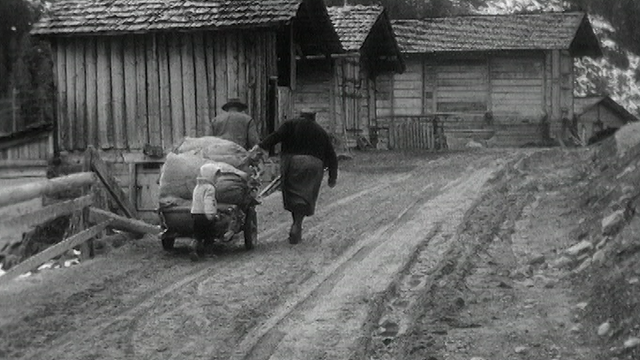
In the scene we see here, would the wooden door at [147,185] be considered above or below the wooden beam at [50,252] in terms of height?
below

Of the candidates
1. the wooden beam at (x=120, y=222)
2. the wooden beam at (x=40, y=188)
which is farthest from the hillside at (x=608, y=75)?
the wooden beam at (x=40, y=188)

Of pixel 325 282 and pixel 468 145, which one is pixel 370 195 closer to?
pixel 325 282

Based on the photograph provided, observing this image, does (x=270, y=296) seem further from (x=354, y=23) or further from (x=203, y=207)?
(x=354, y=23)

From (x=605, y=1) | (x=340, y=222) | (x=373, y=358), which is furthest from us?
(x=605, y=1)

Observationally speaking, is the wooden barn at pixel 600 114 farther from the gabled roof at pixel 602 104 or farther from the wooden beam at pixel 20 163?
Result: the wooden beam at pixel 20 163

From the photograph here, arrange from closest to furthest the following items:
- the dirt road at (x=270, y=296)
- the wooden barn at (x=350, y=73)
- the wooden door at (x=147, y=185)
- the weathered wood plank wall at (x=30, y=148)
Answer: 1. the dirt road at (x=270, y=296)
2. the wooden door at (x=147, y=185)
3. the weathered wood plank wall at (x=30, y=148)
4. the wooden barn at (x=350, y=73)

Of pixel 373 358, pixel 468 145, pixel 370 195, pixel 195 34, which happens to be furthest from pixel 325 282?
pixel 468 145

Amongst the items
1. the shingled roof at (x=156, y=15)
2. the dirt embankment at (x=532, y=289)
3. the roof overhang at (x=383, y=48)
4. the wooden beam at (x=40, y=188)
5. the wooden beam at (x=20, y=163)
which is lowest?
the wooden beam at (x=20, y=163)

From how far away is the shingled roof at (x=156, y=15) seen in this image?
21359 millimetres

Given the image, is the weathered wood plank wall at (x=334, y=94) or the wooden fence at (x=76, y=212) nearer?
the wooden fence at (x=76, y=212)

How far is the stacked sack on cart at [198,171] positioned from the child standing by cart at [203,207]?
187 mm

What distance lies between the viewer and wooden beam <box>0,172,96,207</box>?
9.65 m

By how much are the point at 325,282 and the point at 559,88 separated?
32.0 meters

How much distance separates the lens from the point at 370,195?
19594 mm
